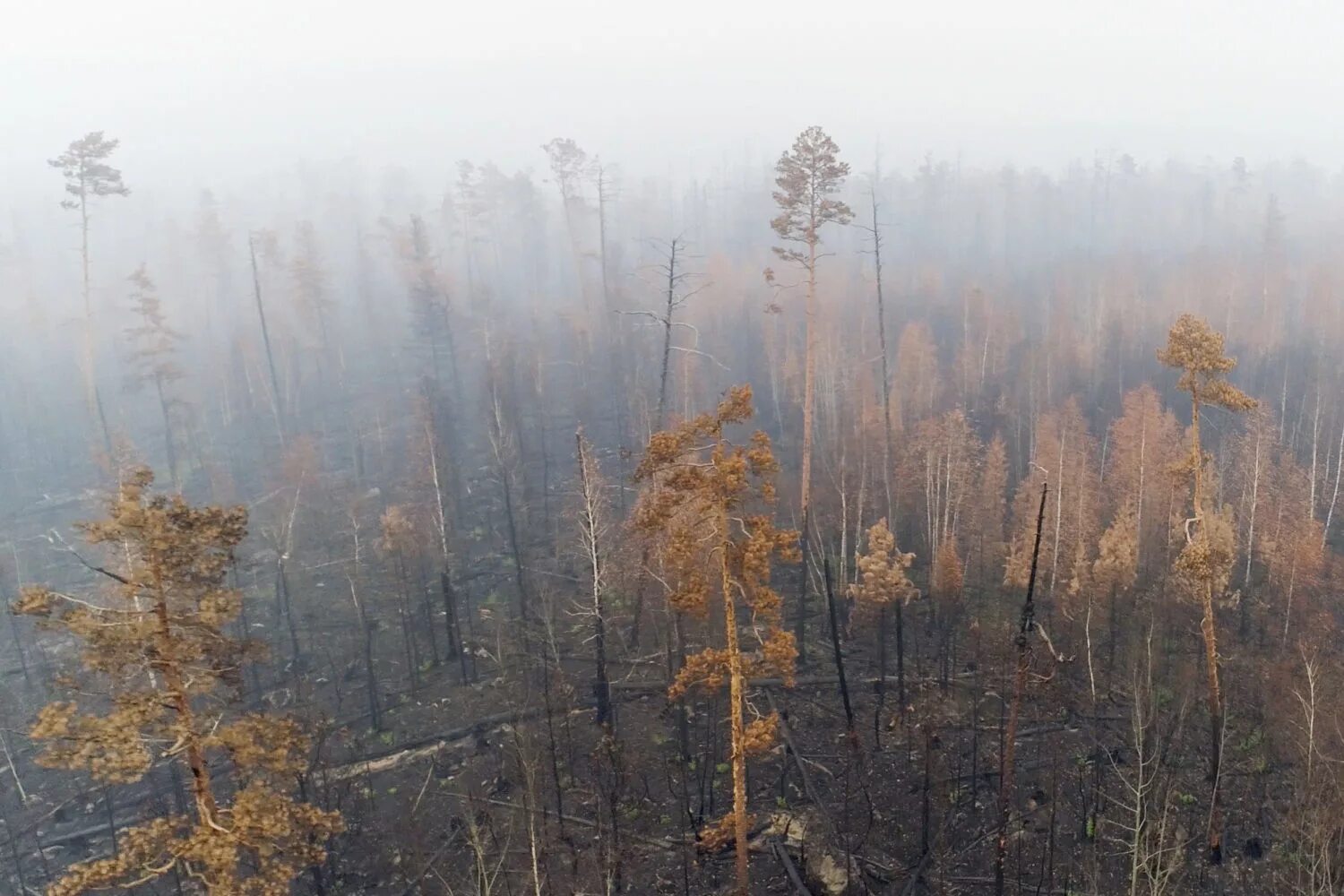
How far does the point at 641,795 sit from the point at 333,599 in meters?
17.7

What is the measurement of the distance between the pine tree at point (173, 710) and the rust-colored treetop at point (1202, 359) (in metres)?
16.7

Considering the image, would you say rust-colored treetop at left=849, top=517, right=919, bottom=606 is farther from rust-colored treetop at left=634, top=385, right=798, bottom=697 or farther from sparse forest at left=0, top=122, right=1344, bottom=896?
rust-colored treetop at left=634, top=385, right=798, bottom=697

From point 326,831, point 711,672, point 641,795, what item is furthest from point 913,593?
point 326,831

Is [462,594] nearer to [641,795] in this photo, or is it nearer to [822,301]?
[641,795]

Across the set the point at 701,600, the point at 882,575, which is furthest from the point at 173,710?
the point at 882,575

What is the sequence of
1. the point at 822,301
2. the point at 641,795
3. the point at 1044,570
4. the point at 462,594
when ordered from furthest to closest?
the point at 822,301 < the point at 462,594 < the point at 1044,570 < the point at 641,795

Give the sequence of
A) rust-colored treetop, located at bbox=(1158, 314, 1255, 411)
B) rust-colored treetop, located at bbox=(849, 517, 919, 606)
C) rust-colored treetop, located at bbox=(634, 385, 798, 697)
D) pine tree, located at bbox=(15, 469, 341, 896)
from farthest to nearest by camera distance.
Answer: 1. rust-colored treetop, located at bbox=(849, 517, 919, 606)
2. rust-colored treetop, located at bbox=(1158, 314, 1255, 411)
3. rust-colored treetop, located at bbox=(634, 385, 798, 697)
4. pine tree, located at bbox=(15, 469, 341, 896)

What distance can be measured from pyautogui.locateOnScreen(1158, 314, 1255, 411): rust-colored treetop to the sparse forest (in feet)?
0.46

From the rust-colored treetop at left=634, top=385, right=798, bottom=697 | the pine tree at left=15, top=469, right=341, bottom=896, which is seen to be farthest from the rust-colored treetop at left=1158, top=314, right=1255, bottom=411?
the pine tree at left=15, top=469, right=341, bottom=896

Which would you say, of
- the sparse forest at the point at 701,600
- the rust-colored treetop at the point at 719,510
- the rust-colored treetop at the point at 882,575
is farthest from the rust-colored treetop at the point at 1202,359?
the rust-colored treetop at the point at 882,575

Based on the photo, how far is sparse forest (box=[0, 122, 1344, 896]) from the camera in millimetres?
13734

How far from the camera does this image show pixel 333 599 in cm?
3244

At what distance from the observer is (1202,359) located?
16359mm

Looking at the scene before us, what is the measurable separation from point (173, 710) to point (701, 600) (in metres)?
7.55
